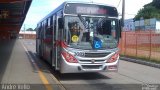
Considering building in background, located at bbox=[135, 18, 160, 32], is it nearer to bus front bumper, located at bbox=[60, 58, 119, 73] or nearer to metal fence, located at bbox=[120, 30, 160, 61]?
metal fence, located at bbox=[120, 30, 160, 61]

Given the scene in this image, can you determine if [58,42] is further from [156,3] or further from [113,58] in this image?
[156,3]

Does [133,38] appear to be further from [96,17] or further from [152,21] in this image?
[152,21]

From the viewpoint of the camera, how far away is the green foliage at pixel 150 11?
9144 cm

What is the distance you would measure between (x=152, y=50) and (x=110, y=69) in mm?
10861

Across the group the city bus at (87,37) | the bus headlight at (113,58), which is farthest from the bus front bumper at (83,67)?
the bus headlight at (113,58)

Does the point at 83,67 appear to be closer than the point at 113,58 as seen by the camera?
Yes

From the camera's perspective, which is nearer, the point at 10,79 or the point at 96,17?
the point at 10,79

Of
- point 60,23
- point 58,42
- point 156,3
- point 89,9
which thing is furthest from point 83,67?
point 156,3

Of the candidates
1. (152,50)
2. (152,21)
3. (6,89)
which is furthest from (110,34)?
(152,21)

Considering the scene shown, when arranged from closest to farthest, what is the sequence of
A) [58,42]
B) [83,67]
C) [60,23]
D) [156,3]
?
[83,67] → [60,23] → [58,42] → [156,3]

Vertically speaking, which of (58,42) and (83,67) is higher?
(58,42)

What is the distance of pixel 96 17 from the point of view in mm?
14570

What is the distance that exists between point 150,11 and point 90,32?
268ft

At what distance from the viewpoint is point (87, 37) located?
1422cm
